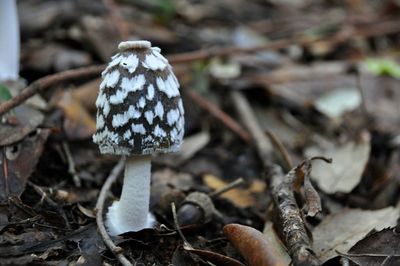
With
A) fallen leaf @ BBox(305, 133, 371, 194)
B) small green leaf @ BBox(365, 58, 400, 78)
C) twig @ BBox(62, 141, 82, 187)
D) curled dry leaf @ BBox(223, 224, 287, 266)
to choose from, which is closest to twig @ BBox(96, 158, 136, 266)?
twig @ BBox(62, 141, 82, 187)

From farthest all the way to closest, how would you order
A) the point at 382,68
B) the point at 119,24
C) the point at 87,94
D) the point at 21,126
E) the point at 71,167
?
the point at 382,68, the point at 119,24, the point at 87,94, the point at 71,167, the point at 21,126

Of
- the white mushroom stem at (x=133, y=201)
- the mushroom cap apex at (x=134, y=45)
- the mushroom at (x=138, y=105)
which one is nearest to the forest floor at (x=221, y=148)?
the white mushroom stem at (x=133, y=201)

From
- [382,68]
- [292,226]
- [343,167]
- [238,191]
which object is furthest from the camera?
[382,68]

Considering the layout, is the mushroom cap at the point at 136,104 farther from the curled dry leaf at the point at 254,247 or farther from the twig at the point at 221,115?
the twig at the point at 221,115

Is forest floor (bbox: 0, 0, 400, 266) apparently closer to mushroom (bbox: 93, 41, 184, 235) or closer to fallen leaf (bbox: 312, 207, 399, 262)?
fallen leaf (bbox: 312, 207, 399, 262)

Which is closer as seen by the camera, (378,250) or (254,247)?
(254,247)

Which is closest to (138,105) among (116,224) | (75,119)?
(116,224)

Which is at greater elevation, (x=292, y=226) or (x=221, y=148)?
(x=292, y=226)

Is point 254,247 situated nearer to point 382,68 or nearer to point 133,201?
point 133,201
